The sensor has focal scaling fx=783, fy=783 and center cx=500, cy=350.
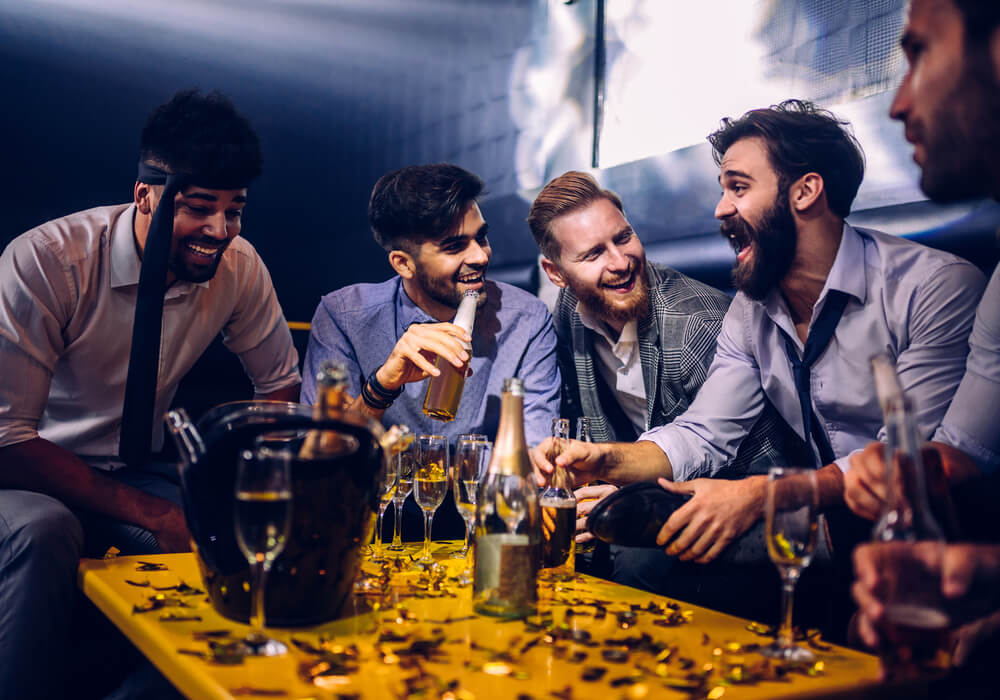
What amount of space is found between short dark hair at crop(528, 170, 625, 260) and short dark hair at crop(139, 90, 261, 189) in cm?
91

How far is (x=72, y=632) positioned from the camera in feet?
5.25

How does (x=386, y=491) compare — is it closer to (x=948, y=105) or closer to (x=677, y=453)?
(x=677, y=453)

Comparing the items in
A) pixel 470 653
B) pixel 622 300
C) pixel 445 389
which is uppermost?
pixel 622 300

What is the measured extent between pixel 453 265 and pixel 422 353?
1.75 feet

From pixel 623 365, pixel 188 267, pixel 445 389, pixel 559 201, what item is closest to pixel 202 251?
pixel 188 267

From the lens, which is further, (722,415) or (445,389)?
(722,415)

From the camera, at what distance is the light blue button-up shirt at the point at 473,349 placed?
2.27m

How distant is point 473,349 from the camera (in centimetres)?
233

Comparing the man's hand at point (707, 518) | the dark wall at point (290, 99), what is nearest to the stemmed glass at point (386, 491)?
the man's hand at point (707, 518)

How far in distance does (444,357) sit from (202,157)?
805mm

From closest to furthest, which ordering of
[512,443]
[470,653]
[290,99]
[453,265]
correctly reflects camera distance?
[470,653], [512,443], [453,265], [290,99]

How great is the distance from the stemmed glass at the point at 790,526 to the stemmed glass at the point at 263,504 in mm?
545

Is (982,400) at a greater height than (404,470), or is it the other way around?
→ (982,400)

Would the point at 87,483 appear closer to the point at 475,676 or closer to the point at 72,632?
the point at 72,632
